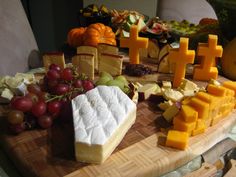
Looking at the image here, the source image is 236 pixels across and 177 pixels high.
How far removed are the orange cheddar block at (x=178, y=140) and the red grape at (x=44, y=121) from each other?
33 cm

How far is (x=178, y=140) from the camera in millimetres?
828

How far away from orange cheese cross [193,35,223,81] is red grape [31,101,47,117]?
2.03 ft

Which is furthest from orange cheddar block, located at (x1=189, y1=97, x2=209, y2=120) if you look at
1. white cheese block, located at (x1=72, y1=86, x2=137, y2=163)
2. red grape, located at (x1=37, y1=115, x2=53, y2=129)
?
red grape, located at (x1=37, y1=115, x2=53, y2=129)

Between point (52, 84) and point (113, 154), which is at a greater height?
point (52, 84)

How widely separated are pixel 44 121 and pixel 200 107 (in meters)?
0.43

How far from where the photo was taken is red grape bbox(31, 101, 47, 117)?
85cm

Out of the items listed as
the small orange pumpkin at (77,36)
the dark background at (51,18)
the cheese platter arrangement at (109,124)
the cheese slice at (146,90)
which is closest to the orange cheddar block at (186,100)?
the cheese platter arrangement at (109,124)

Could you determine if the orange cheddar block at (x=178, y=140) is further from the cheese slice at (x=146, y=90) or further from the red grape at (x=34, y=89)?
A: the red grape at (x=34, y=89)

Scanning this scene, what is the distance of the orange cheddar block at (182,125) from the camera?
0.85 m

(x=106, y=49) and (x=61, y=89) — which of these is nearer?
(x=61, y=89)

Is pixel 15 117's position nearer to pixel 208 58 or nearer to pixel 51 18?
pixel 208 58

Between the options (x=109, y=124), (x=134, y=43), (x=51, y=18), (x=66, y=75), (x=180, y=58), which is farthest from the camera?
(x=51, y=18)

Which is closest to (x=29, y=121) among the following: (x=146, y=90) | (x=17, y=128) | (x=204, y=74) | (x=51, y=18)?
(x=17, y=128)

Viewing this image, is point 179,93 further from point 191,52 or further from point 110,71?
point 110,71
